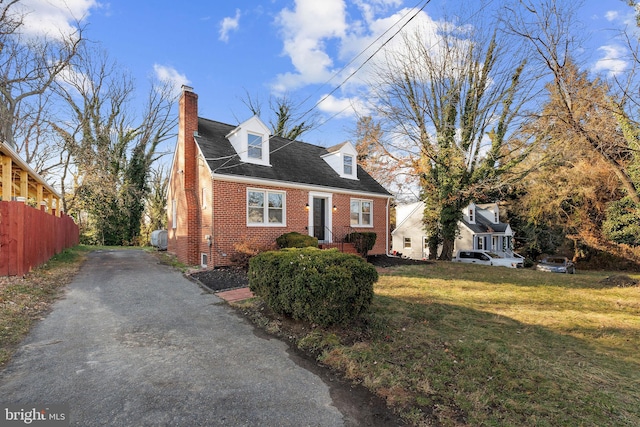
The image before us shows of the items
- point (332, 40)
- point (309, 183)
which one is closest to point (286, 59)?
point (332, 40)

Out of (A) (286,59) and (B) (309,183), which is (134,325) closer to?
(B) (309,183)

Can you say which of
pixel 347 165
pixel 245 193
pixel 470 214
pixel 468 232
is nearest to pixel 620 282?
pixel 347 165

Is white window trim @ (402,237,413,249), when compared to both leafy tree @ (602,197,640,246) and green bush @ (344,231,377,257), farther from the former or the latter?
green bush @ (344,231,377,257)

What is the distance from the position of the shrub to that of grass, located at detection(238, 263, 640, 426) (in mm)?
4643

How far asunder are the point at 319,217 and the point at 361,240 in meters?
2.22

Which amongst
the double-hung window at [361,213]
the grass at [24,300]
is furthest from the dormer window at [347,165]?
the grass at [24,300]

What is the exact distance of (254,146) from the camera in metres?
12.6

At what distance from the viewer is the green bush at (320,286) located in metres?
4.61

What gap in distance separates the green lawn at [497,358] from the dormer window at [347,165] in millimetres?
9371

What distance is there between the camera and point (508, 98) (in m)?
14.7

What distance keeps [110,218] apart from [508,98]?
93.1ft

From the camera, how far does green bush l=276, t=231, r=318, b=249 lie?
1134cm

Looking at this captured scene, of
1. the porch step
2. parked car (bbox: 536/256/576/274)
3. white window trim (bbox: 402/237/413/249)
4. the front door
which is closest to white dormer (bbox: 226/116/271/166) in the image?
the front door

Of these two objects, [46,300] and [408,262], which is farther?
[408,262]
